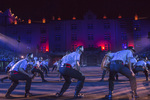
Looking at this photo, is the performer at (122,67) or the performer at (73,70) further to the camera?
the performer at (73,70)

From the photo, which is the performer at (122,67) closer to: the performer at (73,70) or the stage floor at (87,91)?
the stage floor at (87,91)

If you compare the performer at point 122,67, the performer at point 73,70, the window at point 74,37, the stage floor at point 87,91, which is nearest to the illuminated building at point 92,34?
the window at point 74,37

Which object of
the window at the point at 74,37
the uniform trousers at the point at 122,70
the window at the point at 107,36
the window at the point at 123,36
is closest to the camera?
the uniform trousers at the point at 122,70

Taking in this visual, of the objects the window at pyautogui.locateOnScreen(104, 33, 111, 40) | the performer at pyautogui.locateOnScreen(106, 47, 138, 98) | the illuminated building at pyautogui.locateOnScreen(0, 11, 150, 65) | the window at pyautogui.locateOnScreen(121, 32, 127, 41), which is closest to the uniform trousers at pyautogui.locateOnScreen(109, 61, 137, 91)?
the performer at pyautogui.locateOnScreen(106, 47, 138, 98)

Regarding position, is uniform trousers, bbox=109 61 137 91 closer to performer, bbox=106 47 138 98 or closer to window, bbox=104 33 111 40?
performer, bbox=106 47 138 98

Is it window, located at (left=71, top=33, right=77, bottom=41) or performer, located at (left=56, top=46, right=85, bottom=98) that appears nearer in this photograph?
performer, located at (left=56, top=46, right=85, bottom=98)

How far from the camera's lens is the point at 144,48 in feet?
150

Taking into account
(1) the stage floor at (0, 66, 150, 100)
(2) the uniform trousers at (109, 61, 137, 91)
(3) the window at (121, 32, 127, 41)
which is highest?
(3) the window at (121, 32, 127, 41)

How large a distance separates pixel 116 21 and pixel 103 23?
4111mm

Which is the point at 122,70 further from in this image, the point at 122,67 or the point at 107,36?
the point at 107,36

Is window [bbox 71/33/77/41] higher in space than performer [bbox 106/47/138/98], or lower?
higher

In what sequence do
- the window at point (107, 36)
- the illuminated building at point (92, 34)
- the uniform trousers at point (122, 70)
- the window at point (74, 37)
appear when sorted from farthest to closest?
the window at point (74, 37) < the window at point (107, 36) < the illuminated building at point (92, 34) < the uniform trousers at point (122, 70)

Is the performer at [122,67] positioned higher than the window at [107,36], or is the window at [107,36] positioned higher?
the window at [107,36]

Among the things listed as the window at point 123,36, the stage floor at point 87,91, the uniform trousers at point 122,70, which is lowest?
the stage floor at point 87,91
